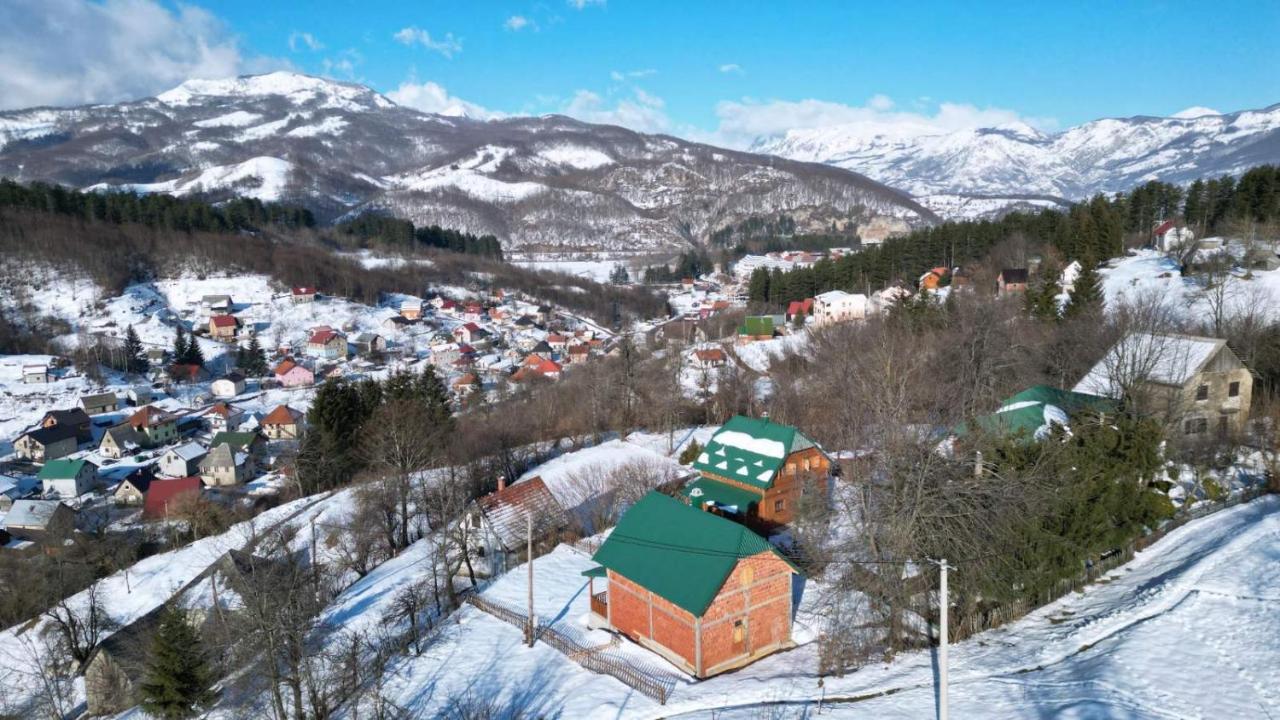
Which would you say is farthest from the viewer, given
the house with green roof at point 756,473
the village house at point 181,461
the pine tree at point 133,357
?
the pine tree at point 133,357

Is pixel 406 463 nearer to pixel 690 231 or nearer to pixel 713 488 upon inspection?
pixel 713 488

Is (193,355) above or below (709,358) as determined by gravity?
below

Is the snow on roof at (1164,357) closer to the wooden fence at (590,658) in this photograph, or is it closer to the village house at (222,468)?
the wooden fence at (590,658)

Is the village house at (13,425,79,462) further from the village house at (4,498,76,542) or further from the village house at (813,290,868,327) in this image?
the village house at (813,290,868,327)

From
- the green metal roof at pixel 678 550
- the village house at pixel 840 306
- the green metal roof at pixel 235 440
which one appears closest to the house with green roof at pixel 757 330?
the village house at pixel 840 306

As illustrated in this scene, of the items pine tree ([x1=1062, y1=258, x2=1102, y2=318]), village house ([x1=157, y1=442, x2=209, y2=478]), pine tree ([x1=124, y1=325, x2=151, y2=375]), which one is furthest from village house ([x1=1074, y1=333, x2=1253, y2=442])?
pine tree ([x1=124, y1=325, x2=151, y2=375])

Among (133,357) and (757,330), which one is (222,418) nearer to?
(133,357)

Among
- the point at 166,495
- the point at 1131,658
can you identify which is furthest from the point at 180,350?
the point at 1131,658
